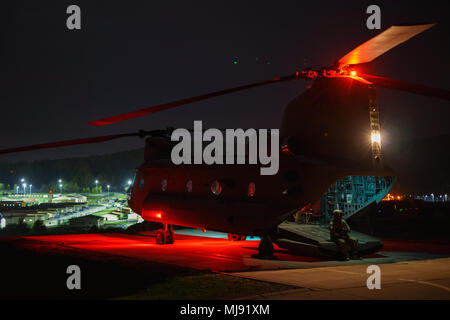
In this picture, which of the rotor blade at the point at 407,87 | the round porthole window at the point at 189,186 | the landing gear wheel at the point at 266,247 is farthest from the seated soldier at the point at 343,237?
the round porthole window at the point at 189,186

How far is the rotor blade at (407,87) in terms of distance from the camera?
10.4 metres

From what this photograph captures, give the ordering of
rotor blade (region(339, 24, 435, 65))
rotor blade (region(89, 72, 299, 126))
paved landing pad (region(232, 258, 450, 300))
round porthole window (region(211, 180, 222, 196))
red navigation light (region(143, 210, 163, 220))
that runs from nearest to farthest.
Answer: paved landing pad (region(232, 258, 450, 300))
rotor blade (region(339, 24, 435, 65))
rotor blade (region(89, 72, 299, 126))
round porthole window (region(211, 180, 222, 196))
red navigation light (region(143, 210, 163, 220))

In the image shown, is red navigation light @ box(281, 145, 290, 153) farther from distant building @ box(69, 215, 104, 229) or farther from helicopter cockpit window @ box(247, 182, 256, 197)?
distant building @ box(69, 215, 104, 229)

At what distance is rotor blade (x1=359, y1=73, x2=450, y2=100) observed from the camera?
10.4 meters

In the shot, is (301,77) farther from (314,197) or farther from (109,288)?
(109,288)

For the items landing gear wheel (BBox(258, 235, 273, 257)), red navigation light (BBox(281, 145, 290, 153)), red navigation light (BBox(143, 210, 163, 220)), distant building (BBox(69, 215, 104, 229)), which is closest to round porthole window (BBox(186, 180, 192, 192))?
red navigation light (BBox(143, 210, 163, 220))

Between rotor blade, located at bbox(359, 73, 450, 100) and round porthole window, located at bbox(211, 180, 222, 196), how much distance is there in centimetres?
A: 648

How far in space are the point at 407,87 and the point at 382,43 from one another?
7.49ft

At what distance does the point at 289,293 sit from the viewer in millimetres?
7629

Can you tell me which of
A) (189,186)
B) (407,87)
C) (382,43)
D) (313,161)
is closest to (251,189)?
(313,161)

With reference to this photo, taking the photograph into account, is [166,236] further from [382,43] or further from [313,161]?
[382,43]

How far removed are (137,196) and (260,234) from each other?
910 cm

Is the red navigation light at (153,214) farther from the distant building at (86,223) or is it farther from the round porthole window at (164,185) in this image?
the distant building at (86,223)

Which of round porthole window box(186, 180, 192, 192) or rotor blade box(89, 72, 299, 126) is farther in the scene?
round porthole window box(186, 180, 192, 192)
